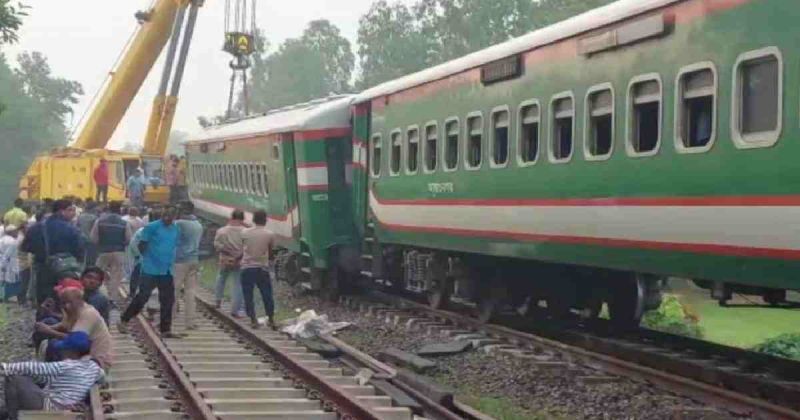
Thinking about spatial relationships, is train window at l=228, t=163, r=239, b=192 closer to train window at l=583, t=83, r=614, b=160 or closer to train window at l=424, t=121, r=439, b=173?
train window at l=424, t=121, r=439, b=173

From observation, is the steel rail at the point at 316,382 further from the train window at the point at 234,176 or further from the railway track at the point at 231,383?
the train window at the point at 234,176

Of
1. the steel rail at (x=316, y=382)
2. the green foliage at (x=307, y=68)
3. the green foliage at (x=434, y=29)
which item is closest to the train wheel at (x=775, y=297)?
the steel rail at (x=316, y=382)

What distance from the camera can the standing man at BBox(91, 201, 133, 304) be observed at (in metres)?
18.9

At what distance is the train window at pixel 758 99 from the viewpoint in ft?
31.4

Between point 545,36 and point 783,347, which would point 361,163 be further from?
point 545,36

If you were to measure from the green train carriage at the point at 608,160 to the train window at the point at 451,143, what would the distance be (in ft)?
0.11

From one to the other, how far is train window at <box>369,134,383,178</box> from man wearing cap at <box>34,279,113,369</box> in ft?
28.5

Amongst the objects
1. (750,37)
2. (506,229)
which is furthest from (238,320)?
(750,37)

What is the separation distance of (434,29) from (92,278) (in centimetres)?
6199

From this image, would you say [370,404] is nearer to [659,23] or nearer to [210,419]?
[210,419]

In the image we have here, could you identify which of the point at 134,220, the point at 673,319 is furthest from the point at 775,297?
the point at 134,220

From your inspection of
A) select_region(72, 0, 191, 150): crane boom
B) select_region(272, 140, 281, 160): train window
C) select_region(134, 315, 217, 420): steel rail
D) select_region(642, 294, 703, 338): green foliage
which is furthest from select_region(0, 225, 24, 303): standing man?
select_region(72, 0, 191, 150): crane boom

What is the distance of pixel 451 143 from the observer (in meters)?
16.6

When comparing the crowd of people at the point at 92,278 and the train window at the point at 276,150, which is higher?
the train window at the point at 276,150
